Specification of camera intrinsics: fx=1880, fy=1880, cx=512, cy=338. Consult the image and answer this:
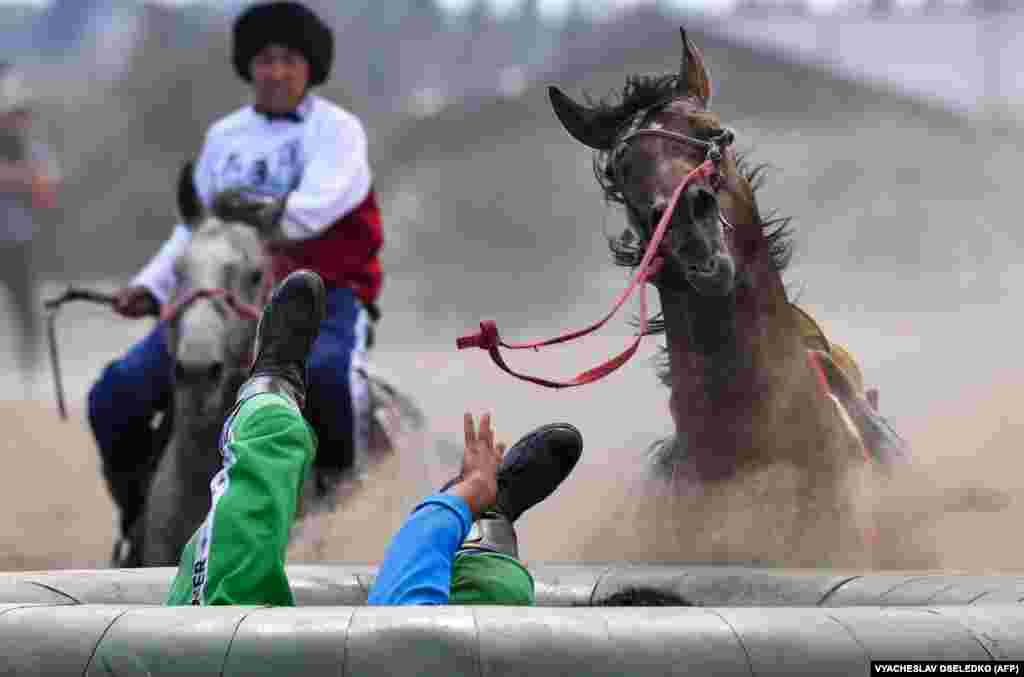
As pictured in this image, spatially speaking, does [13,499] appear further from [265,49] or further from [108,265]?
[108,265]

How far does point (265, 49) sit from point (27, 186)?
9.36 m

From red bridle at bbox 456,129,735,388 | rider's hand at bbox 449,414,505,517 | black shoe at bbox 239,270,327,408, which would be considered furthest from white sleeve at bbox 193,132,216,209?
rider's hand at bbox 449,414,505,517

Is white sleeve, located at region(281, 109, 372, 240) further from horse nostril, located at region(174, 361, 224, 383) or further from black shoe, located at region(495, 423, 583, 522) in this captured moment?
black shoe, located at region(495, 423, 583, 522)

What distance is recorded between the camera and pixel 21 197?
52.3ft

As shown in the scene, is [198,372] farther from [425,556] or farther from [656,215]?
[425,556]

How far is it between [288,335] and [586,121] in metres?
1.42

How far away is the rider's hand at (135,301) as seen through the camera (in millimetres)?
6809

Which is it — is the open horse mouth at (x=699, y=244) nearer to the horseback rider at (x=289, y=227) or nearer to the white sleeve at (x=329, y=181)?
the horseback rider at (x=289, y=227)

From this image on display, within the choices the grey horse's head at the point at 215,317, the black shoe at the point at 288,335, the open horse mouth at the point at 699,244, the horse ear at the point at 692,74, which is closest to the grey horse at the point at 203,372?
the grey horse's head at the point at 215,317

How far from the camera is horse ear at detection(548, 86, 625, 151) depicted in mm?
4723

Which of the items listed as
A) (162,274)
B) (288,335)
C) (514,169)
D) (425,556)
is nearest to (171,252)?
(162,274)

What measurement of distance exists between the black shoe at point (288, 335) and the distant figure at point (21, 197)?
11.7 metres

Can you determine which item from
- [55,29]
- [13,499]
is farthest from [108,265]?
[13,499]

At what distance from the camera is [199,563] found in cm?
346
